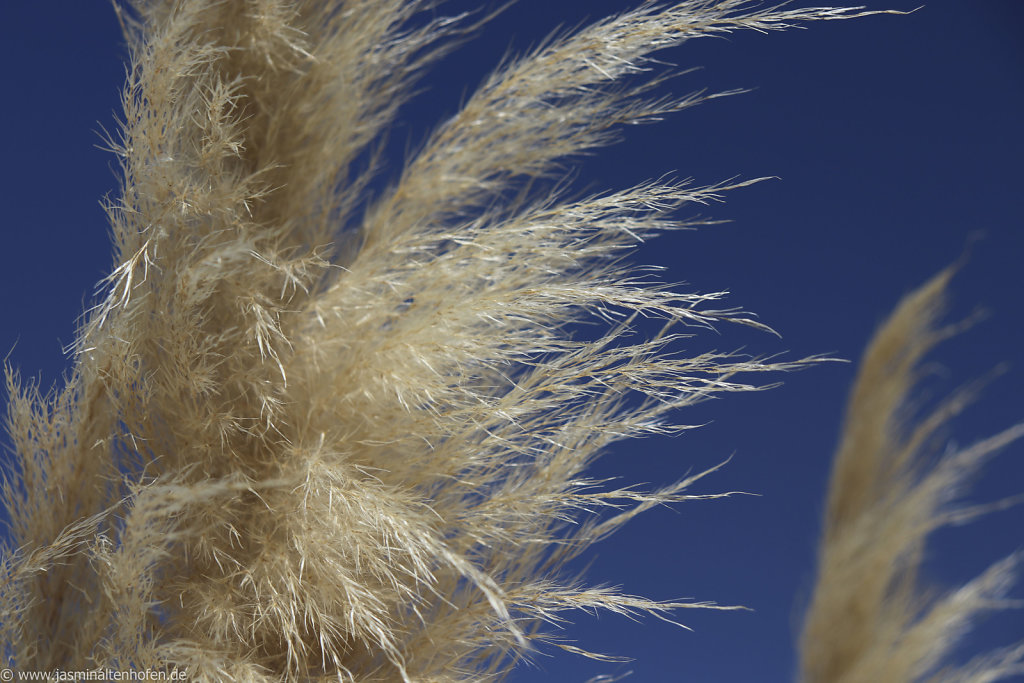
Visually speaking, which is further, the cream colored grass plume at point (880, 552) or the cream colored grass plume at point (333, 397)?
the cream colored grass plume at point (333, 397)

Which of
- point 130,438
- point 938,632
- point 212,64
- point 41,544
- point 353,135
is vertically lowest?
point 41,544

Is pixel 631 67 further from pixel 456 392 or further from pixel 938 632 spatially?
pixel 938 632

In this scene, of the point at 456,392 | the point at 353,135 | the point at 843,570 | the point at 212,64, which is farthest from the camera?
the point at 353,135

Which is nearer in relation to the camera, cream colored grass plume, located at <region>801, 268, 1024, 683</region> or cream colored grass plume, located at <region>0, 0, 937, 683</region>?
cream colored grass plume, located at <region>801, 268, 1024, 683</region>

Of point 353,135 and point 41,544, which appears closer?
point 41,544

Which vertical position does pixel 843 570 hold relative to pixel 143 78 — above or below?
below

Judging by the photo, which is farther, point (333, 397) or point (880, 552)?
point (333, 397)

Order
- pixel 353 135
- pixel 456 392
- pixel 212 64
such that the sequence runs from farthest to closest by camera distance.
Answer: pixel 353 135 → pixel 212 64 → pixel 456 392

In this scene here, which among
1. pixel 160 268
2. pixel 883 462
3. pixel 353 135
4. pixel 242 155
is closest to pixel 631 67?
pixel 353 135
